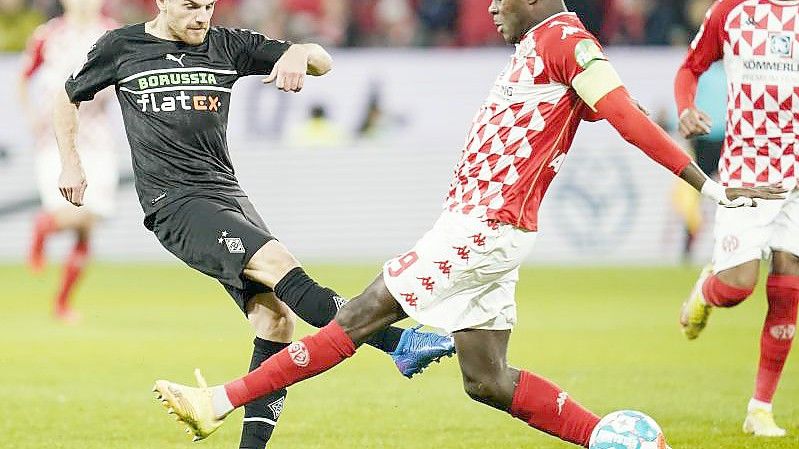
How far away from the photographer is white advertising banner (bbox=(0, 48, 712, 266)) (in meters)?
17.9

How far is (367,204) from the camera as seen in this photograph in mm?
18484

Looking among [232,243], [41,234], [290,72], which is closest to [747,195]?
[290,72]

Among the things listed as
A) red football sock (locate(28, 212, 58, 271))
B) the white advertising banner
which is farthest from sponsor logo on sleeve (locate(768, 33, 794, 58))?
the white advertising banner

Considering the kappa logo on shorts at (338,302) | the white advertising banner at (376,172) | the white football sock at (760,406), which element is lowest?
the white advertising banner at (376,172)

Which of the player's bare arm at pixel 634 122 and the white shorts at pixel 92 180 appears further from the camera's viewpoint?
the white shorts at pixel 92 180

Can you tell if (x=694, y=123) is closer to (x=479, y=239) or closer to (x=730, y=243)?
(x=730, y=243)

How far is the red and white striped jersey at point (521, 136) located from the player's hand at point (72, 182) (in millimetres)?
1970

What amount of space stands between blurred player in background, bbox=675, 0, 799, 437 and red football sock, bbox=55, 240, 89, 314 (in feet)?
22.2

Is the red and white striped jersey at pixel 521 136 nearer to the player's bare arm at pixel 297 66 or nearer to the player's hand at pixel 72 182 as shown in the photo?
the player's bare arm at pixel 297 66

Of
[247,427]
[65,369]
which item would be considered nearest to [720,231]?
[247,427]

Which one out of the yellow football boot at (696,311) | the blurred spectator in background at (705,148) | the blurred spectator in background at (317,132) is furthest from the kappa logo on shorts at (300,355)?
the blurred spectator in background at (317,132)

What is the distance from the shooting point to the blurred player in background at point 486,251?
5484 mm

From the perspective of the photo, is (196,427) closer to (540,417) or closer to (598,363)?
(540,417)

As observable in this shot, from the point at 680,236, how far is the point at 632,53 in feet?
9.66
